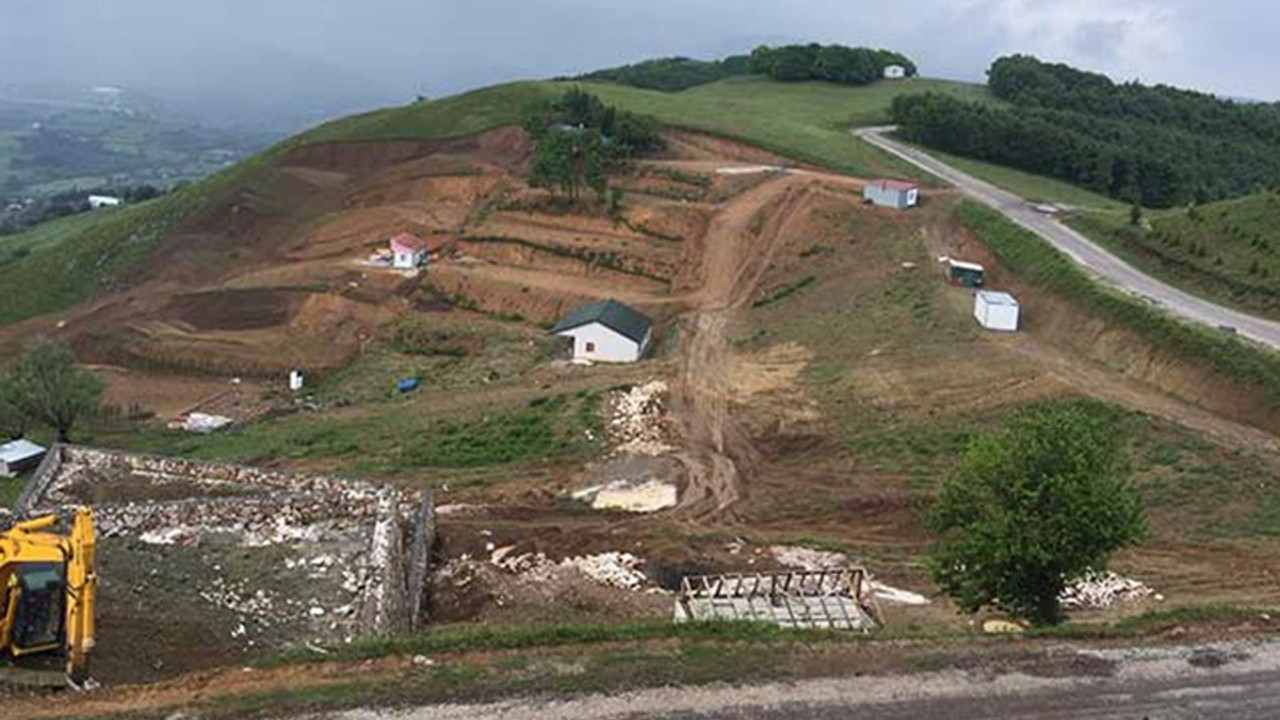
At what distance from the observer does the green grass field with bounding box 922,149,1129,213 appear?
211ft

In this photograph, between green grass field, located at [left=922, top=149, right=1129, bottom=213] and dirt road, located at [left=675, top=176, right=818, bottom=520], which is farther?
green grass field, located at [left=922, top=149, right=1129, bottom=213]

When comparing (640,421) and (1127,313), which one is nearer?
(640,421)

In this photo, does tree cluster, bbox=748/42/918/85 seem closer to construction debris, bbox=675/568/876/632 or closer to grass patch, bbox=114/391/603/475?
grass patch, bbox=114/391/603/475

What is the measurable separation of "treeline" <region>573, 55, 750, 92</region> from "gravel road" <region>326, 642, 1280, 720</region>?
115 m

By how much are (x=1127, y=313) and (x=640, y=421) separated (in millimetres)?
17018

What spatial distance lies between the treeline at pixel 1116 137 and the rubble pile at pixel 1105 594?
47.6 metres

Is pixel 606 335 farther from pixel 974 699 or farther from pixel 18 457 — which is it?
pixel 974 699

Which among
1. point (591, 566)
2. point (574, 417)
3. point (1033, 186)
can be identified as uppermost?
point (1033, 186)

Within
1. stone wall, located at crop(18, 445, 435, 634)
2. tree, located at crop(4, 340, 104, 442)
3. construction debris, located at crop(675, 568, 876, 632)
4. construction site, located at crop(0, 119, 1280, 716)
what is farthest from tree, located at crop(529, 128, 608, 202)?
construction debris, located at crop(675, 568, 876, 632)

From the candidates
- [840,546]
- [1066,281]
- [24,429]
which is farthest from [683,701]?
[24,429]

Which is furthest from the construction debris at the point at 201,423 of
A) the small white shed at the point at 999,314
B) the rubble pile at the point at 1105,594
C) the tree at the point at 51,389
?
the rubble pile at the point at 1105,594

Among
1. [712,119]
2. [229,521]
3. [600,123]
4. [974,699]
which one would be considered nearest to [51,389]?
[229,521]

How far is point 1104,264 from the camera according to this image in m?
44.3

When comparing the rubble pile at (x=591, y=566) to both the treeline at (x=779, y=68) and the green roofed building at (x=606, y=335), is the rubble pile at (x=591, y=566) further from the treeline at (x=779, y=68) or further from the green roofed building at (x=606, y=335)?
the treeline at (x=779, y=68)
